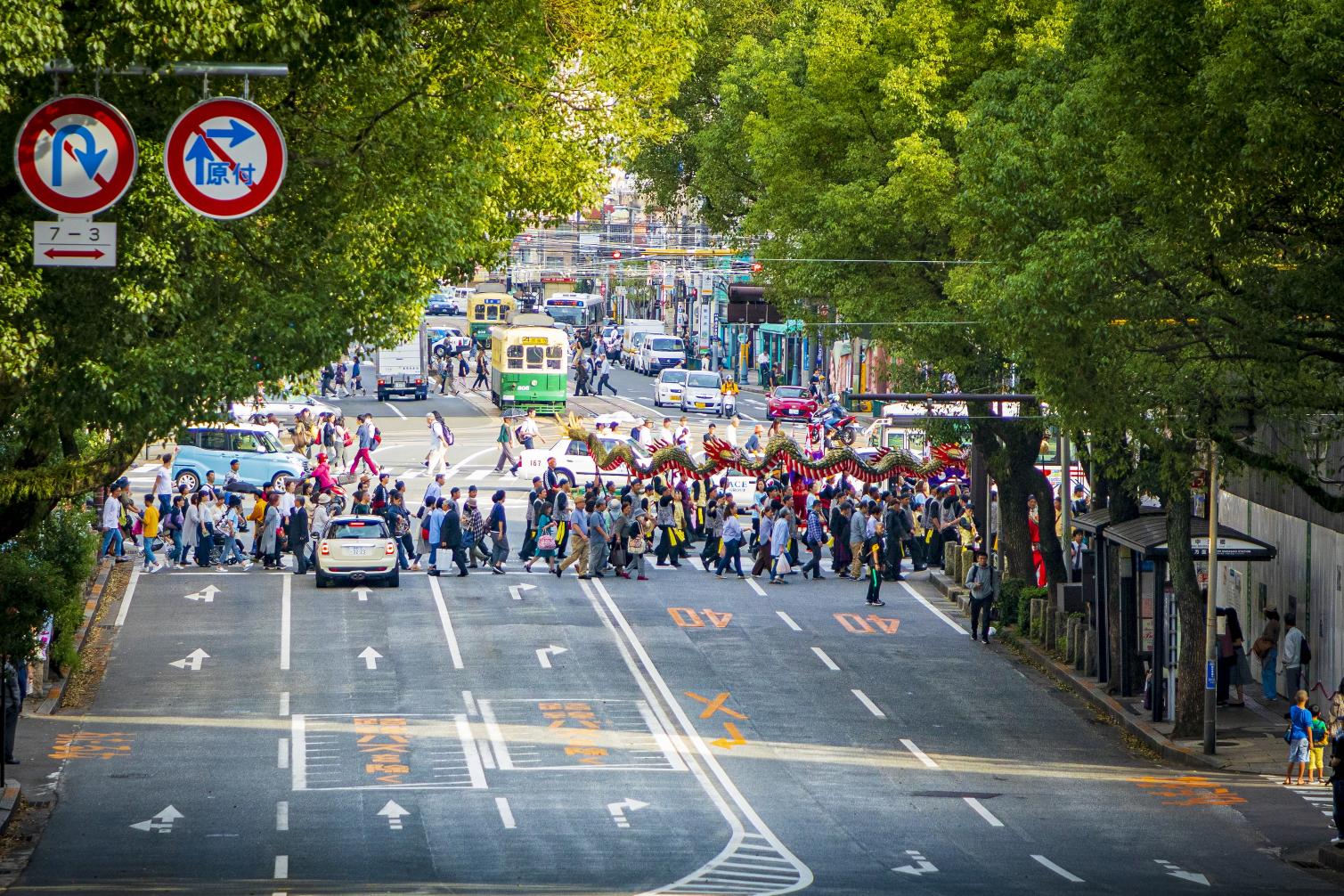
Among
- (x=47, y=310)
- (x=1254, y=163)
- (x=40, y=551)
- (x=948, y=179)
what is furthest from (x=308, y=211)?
(x=948, y=179)

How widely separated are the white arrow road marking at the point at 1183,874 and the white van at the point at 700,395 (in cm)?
5689

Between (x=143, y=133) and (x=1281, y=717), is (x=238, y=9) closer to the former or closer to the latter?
(x=143, y=133)

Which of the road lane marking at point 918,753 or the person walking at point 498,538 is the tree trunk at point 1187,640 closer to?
the road lane marking at point 918,753

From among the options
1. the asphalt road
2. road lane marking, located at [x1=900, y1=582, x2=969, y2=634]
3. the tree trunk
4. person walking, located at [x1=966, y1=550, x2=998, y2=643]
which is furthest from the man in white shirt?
the tree trunk

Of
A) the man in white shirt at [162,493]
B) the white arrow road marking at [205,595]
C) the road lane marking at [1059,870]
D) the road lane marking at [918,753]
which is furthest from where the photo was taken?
the man in white shirt at [162,493]

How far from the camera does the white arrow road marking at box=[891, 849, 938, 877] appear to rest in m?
18.7

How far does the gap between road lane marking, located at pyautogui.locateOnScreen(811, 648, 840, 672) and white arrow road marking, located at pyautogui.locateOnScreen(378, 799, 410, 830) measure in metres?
10.6

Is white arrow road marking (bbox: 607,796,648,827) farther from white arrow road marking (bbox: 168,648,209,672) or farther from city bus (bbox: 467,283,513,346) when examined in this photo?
city bus (bbox: 467,283,513,346)

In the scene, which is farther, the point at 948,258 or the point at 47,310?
the point at 948,258

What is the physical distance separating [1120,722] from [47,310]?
1787 cm

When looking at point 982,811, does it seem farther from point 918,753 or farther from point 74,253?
point 74,253

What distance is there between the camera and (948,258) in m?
36.8

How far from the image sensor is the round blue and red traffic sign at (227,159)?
42.9 feet

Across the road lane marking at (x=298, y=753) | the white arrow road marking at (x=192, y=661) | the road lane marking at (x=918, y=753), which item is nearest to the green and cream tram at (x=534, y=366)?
the white arrow road marking at (x=192, y=661)
